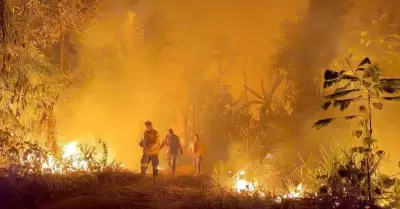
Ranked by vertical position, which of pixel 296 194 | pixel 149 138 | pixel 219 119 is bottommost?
pixel 296 194

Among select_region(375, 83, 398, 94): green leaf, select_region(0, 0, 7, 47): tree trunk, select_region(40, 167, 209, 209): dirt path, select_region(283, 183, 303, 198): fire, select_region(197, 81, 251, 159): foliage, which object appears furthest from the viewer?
select_region(197, 81, 251, 159): foliage

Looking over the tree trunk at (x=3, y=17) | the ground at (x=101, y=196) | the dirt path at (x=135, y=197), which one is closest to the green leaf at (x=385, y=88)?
the ground at (x=101, y=196)

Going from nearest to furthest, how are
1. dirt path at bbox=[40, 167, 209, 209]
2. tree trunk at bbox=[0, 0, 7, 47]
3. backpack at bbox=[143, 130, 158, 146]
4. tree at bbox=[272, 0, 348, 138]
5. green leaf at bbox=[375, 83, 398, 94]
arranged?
green leaf at bbox=[375, 83, 398, 94], dirt path at bbox=[40, 167, 209, 209], tree trunk at bbox=[0, 0, 7, 47], backpack at bbox=[143, 130, 158, 146], tree at bbox=[272, 0, 348, 138]

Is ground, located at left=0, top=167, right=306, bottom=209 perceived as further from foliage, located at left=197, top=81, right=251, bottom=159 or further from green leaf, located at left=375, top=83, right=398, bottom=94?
foliage, located at left=197, top=81, right=251, bottom=159

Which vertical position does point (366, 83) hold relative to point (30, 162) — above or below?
above

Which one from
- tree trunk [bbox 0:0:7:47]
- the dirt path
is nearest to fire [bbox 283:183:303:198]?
the dirt path

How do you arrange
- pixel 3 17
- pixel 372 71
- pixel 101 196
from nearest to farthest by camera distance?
pixel 372 71 < pixel 101 196 < pixel 3 17


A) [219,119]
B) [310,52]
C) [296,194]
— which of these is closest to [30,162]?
[296,194]

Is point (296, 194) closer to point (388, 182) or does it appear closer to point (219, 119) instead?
point (388, 182)

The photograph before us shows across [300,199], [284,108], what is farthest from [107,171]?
[284,108]

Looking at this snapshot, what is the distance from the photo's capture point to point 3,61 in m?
10.6

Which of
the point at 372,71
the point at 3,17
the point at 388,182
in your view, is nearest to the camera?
the point at 372,71

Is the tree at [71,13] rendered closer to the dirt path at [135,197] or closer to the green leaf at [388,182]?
the dirt path at [135,197]

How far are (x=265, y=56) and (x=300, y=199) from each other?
71.9 feet
